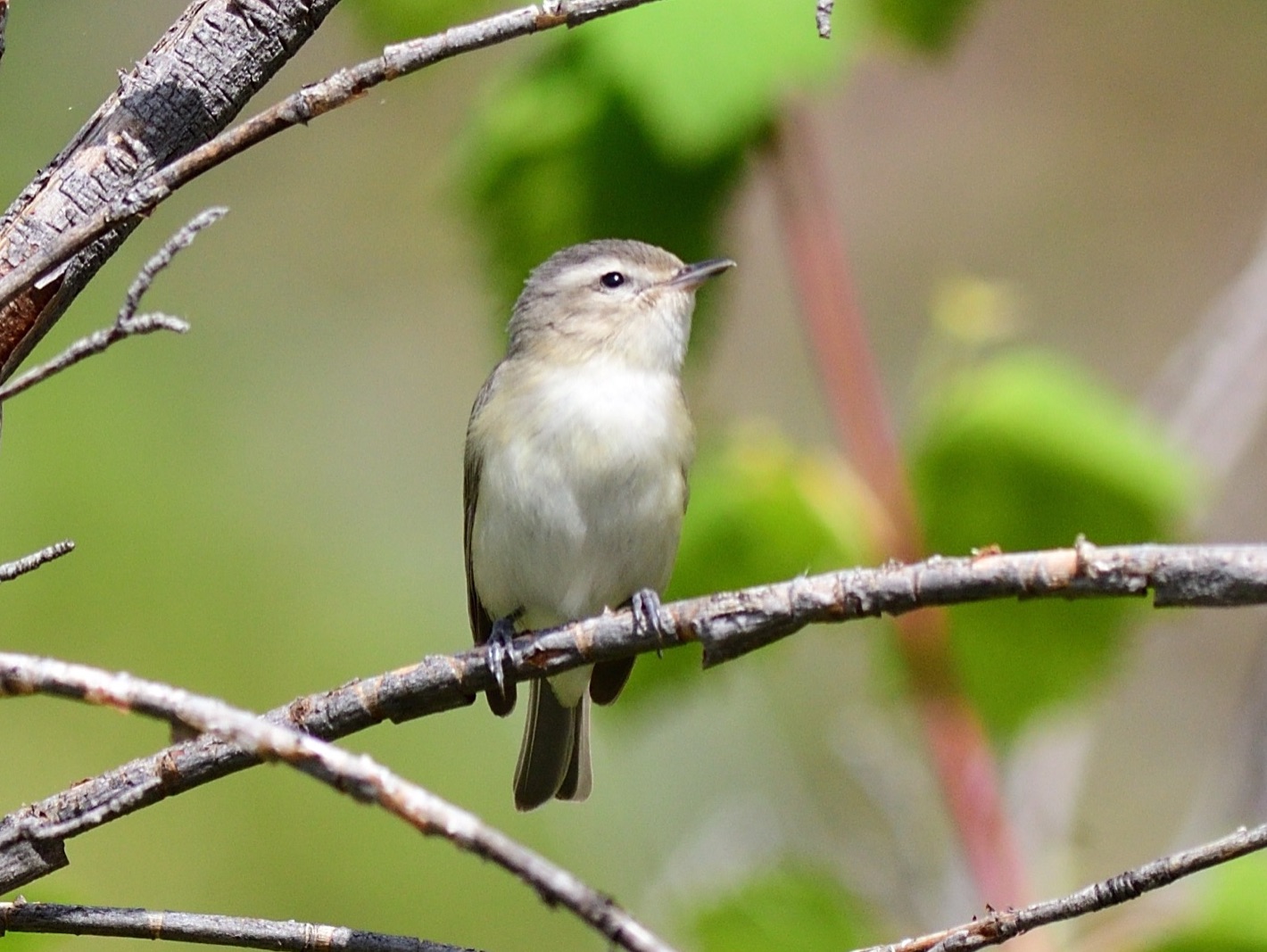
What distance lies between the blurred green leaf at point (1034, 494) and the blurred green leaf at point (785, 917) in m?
0.52

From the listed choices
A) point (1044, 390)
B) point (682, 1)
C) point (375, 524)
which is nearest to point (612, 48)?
point (682, 1)

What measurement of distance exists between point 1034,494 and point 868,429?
353mm

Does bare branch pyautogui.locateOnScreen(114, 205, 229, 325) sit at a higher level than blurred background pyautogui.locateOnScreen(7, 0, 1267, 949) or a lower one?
lower

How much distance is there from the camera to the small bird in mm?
3932

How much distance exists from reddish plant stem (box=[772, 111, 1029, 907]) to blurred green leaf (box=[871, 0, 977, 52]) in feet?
0.87

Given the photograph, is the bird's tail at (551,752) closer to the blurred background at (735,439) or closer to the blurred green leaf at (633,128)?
the blurred background at (735,439)

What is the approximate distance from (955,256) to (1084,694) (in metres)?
3.21

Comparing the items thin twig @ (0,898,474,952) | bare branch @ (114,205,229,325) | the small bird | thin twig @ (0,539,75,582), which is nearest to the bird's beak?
the small bird

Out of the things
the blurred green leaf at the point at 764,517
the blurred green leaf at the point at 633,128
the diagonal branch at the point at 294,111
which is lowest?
the diagonal branch at the point at 294,111

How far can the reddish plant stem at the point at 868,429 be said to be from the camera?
10.1 ft

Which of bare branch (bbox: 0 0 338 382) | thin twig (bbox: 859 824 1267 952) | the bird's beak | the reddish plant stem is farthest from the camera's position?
the bird's beak

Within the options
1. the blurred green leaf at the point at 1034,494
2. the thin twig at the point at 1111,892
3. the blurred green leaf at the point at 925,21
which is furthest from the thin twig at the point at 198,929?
the blurred green leaf at the point at 925,21

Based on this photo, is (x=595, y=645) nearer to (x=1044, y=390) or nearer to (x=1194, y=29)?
(x=1044, y=390)

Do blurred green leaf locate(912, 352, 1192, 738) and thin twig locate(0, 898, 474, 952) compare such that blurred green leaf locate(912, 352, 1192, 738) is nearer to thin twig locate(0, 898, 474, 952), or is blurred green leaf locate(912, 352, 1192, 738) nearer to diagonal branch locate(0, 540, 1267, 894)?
diagonal branch locate(0, 540, 1267, 894)
